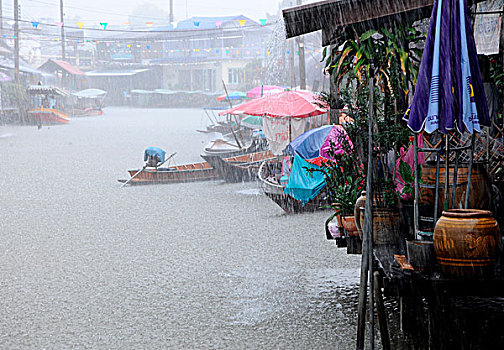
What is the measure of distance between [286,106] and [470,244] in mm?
9933

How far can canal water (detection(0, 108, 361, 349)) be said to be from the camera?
559 cm

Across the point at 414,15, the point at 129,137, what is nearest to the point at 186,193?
the point at 414,15

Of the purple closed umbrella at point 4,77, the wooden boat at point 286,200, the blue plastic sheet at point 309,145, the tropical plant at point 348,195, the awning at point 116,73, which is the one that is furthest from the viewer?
the awning at point 116,73

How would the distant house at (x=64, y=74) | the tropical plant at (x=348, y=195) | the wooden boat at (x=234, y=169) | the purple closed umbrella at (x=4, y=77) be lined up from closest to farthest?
the tropical plant at (x=348, y=195) → the wooden boat at (x=234, y=169) → the purple closed umbrella at (x=4, y=77) → the distant house at (x=64, y=74)

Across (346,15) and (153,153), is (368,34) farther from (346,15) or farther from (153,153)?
(153,153)

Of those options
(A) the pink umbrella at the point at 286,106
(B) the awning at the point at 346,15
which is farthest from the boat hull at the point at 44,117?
(B) the awning at the point at 346,15

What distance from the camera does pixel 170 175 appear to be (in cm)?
1563

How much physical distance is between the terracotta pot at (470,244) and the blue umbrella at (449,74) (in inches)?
23.6

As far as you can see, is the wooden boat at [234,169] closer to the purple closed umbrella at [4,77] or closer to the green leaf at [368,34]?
the green leaf at [368,34]

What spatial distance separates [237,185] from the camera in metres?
15.2

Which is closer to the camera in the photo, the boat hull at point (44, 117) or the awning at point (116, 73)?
the boat hull at point (44, 117)

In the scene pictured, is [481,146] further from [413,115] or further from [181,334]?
[181,334]

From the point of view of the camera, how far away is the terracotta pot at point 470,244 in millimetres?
3893

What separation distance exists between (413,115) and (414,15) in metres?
2.02
